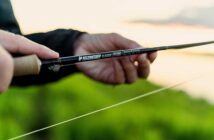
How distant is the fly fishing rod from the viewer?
5.24ft

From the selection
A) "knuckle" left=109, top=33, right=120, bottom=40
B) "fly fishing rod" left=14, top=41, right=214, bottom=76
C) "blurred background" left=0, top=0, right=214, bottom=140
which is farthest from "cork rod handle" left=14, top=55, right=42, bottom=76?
"knuckle" left=109, top=33, right=120, bottom=40

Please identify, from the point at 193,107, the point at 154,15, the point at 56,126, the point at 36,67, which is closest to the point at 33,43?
the point at 36,67

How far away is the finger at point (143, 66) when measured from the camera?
189cm

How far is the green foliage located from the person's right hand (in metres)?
0.13

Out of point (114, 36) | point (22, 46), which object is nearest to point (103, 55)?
point (114, 36)

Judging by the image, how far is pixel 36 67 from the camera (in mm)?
1619

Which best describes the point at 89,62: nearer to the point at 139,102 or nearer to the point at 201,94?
the point at 139,102

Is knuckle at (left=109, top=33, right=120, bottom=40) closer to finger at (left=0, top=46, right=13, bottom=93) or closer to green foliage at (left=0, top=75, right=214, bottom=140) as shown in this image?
green foliage at (left=0, top=75, right=214, bottom=140)

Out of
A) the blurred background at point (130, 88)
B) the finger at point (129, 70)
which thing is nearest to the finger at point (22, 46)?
the blurred background at point (130, 88)

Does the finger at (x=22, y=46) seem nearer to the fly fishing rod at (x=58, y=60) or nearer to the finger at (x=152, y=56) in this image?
the fly fishing rod at (x=58, y=60)

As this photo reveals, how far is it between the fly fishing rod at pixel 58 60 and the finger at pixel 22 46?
0.8 inches

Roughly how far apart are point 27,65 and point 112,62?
347 mm

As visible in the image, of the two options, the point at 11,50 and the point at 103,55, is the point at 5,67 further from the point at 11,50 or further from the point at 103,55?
the point at 103,55

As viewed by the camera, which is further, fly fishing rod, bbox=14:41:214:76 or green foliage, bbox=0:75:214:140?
green foliage, bbox=0:75:214:140
